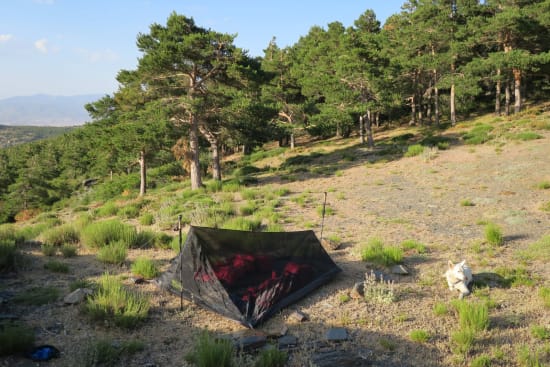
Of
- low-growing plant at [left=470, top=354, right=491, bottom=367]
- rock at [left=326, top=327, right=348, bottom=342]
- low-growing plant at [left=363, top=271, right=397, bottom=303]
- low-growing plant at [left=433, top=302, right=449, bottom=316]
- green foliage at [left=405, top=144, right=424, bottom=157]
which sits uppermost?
green foliage at [left=405, top=144, right=424, bottom=157]

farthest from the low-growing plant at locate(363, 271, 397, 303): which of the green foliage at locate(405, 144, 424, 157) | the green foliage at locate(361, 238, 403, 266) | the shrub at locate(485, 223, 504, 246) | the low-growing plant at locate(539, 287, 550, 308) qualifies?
the green foliage at locate(405, 144, 424, 157)

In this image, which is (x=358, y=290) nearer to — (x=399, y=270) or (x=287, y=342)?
(x=399, y=270)

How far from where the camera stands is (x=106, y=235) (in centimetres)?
1084

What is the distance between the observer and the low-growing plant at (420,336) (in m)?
5.58

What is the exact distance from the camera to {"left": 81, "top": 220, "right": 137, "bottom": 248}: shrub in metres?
10.6

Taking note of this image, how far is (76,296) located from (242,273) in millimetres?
3180

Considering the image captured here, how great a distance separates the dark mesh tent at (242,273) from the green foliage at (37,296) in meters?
2.03

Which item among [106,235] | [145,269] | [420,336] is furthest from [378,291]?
[106,235]

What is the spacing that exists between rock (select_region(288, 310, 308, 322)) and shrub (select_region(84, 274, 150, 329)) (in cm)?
254

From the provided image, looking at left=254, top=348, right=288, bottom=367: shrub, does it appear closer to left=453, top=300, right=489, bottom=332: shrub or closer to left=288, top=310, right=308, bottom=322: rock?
left=288, top=310, right=308, bottom=322: rock

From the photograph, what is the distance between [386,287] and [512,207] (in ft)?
27.7

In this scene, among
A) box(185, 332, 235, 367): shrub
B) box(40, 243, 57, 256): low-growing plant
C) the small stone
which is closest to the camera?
box(185, 332, 235, 367): shrub

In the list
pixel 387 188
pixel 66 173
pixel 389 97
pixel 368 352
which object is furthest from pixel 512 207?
pixel 66 173

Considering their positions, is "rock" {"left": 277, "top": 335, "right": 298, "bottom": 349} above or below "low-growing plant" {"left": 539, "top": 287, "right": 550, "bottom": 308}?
below
